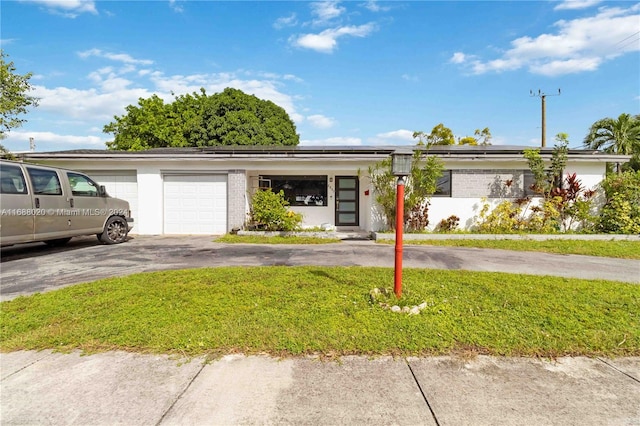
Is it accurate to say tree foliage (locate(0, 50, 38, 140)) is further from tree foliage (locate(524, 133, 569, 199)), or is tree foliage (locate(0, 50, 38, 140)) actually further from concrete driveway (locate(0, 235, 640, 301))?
tree foliage (locate(524, 133, 569, 199))

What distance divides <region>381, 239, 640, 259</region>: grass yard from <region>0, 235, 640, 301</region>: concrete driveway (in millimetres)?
607

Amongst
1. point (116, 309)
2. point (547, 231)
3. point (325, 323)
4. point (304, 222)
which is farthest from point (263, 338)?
point (547, 231)

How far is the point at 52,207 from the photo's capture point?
7.07 meters

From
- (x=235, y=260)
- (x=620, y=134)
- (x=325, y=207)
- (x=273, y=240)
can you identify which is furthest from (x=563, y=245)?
(x=620, y=134)

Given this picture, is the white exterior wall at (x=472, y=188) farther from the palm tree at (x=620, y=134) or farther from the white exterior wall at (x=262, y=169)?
the palm tree at (x=620, y=134)

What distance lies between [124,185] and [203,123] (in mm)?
13896

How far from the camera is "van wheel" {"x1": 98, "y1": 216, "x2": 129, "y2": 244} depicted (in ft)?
28.0

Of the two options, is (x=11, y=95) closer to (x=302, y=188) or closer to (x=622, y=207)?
(x=302, y=188)

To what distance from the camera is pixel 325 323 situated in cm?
351

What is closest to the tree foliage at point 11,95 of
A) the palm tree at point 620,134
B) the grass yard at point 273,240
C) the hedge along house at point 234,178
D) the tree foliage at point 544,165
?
the hedge along house at point 234,178

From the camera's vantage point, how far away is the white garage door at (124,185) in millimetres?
11094

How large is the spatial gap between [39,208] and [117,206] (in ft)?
6.79

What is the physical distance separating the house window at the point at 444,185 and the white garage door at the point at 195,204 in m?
7.24

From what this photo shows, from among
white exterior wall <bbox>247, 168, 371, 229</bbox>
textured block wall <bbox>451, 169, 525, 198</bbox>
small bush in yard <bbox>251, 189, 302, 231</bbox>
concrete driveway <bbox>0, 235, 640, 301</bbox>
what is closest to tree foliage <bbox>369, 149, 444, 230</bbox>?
textured block wall <bbox>451, 169, 525, 198</bbox>
